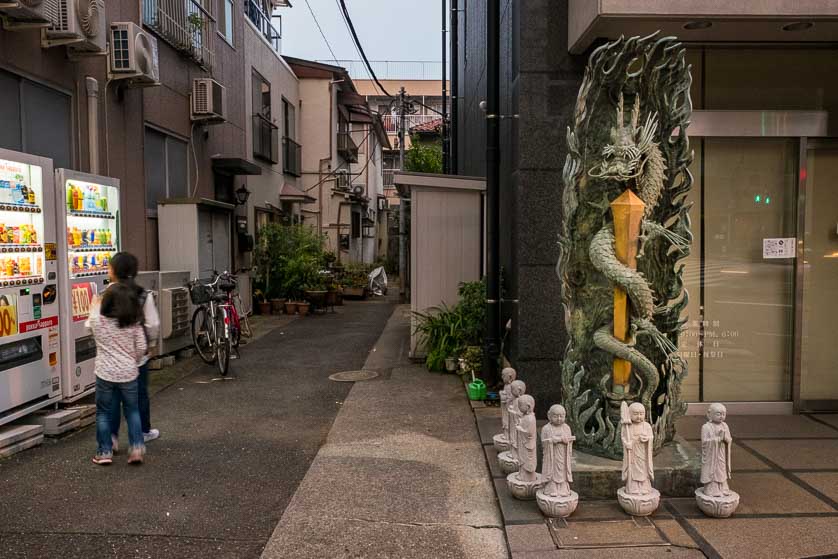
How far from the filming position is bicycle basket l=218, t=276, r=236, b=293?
9.85 meters

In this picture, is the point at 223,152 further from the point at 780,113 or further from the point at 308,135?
the point at 780,113

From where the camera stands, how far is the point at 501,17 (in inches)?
308

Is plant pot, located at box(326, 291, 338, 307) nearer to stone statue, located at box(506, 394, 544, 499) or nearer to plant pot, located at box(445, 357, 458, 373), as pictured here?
plant pot, located at box(445, 357, 458, 373)

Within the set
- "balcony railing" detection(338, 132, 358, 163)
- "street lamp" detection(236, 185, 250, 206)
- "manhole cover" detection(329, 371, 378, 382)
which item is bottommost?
"manhole cover" detection(329, 371, 378, 382)

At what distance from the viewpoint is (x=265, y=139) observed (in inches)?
669

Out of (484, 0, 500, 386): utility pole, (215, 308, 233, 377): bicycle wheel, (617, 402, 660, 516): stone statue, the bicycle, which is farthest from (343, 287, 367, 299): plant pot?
(617, 402, 660, 516): stone statue

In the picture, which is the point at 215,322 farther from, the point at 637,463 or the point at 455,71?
the point at 455,71

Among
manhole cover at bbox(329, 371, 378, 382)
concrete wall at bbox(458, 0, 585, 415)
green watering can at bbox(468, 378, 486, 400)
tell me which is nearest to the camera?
concrete wall at bbox(458, 0, 585, 415)

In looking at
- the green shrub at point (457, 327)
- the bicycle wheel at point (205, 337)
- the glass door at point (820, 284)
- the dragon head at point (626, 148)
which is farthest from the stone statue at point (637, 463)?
the bicycle wheel at point (205, 337)

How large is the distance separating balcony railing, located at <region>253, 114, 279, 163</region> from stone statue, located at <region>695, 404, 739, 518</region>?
13.7 meters

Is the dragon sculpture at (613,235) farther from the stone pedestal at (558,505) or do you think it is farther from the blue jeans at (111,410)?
the blue jeans at (111,410)

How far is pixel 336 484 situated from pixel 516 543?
157 centimetres

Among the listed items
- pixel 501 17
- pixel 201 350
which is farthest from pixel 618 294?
pixel 201 350

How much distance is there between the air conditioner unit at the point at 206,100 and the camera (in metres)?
11.7
